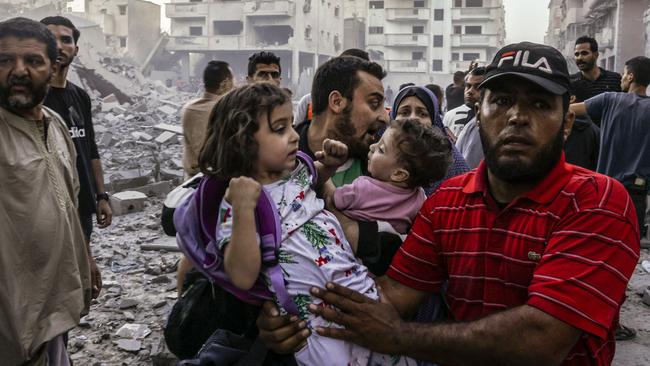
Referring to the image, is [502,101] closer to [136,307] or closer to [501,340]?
[501,340]

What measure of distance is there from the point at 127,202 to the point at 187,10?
4487 centimetres

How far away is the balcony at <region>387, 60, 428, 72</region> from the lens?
49.7 meters

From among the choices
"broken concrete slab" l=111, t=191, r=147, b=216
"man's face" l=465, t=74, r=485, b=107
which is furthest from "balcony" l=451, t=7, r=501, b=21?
"man's face" l=465, t=74, r=485, b=107

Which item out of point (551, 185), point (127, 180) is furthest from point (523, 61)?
point (127, 180)

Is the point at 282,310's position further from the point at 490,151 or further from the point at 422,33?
the point at 422,33

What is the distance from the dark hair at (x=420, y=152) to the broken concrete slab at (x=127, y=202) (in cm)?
805

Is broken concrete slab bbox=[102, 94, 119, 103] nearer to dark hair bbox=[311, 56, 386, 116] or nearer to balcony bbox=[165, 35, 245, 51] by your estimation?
balcony bbox=[165, 35, 245, 51]

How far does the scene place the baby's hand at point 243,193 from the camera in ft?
5.68

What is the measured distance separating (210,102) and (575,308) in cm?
453

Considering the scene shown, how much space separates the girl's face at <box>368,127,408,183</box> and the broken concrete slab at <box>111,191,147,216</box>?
7942mm

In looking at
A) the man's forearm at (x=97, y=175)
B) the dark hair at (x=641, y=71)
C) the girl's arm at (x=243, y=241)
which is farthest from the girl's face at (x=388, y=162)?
the dark hair at (x=641, y=71)

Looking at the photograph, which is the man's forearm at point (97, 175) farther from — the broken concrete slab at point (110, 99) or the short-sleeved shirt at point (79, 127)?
the broken concrete slab at point (110, 99)

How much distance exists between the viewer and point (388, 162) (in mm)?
2242

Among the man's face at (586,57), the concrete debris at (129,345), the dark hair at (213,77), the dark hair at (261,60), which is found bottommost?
the concrete debris at (129,345)
